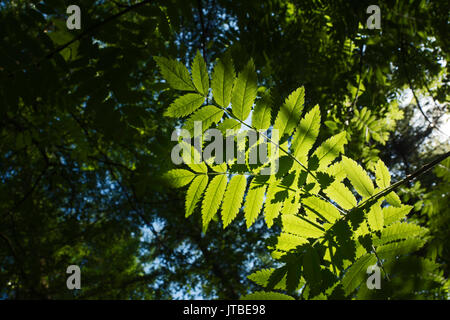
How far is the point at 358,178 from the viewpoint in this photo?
113 cm

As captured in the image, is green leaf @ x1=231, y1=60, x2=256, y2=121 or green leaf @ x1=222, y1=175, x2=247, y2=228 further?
green leaf @ x1=222, y1=175, x2=247, y2=228

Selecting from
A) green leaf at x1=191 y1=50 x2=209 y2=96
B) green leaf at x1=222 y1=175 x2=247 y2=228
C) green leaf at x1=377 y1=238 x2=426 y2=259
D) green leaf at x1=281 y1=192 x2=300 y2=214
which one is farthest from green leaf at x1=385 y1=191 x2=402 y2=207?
green leaf at x1=191 y1=50 x2=209 y2=96

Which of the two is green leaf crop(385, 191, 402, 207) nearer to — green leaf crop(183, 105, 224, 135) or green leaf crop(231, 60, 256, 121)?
green leaf crop(231, 60, 256, 121)

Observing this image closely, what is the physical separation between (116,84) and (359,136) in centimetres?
221

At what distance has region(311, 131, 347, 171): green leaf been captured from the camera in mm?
1161

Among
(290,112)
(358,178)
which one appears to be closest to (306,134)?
(290,112)

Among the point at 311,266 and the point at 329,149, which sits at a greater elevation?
the point at 329,149

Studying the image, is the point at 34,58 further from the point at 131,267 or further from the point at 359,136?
the point at 131,267

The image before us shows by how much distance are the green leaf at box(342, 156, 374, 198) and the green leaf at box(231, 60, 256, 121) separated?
1.51ft

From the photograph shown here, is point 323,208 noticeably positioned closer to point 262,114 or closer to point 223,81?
point 262,114

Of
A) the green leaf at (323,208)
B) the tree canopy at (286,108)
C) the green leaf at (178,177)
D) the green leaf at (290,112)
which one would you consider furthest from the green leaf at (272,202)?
the green leaf at (178,177)

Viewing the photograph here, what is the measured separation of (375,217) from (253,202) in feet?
1.67

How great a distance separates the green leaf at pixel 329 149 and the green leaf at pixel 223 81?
46cm

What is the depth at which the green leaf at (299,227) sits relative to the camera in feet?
3.57
